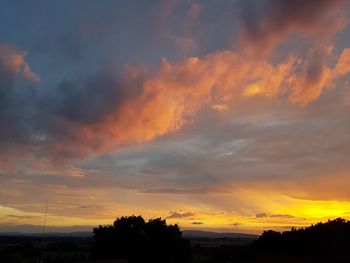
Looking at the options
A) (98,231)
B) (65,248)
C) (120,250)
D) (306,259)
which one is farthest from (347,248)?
(65,248)

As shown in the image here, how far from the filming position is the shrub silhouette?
43.4 metres

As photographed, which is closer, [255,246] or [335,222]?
[335,222]

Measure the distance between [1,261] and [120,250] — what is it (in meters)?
18.5

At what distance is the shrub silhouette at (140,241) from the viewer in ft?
142

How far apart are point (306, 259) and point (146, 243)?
806 inches

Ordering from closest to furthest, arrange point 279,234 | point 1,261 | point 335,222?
point 335,222, point 279,234, point 1,261

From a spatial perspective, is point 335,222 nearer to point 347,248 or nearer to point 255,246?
point 347,248

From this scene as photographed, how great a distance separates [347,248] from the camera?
28875mm

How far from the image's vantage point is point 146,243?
44.4m

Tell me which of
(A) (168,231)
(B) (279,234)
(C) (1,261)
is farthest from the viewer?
(C) (1,261)

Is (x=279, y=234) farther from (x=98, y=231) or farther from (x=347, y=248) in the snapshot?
(x=98, y=231)

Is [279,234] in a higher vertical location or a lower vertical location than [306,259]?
higher

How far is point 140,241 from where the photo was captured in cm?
4438

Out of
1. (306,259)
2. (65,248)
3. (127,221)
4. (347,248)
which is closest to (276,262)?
(306,259)
